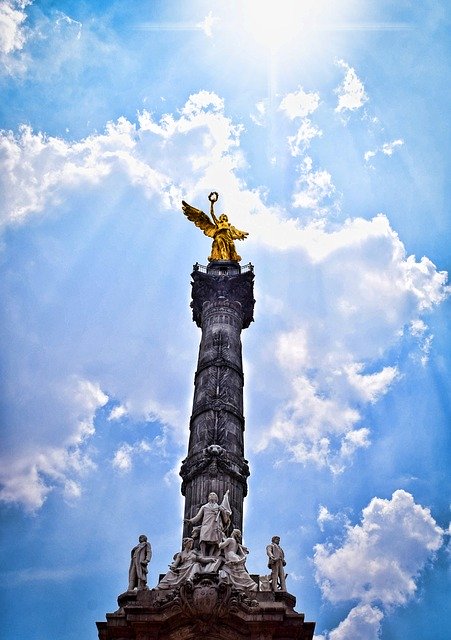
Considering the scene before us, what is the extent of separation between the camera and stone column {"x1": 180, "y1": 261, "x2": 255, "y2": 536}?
19.5m

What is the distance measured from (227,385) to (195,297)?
5.10 metres

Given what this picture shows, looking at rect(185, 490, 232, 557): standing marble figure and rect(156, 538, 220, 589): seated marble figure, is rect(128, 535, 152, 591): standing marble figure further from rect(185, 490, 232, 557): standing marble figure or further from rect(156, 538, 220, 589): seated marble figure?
rect(185, 490, 232, 557): standing marble figure

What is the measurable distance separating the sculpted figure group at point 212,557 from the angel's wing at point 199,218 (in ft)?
45.9

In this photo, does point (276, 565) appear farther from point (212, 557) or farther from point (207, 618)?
point (207, 618)

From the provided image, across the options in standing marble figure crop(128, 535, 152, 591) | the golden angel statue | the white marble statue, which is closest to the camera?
the white marble statue

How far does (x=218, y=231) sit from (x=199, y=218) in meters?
1.22

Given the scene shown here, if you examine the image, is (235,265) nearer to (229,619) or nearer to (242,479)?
(242,479)

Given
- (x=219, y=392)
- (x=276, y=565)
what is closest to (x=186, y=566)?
(x=276, y=565)

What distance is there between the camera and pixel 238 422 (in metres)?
21.5

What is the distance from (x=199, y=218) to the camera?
96.8 ft

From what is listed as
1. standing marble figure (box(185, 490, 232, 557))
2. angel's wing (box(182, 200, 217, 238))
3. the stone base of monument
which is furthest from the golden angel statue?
the stone base of monument

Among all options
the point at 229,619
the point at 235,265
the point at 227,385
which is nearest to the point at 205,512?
the point at 229,619

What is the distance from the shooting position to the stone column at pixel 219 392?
1947 cm

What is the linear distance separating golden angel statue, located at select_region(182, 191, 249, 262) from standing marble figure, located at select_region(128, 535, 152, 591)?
42.9 feet
